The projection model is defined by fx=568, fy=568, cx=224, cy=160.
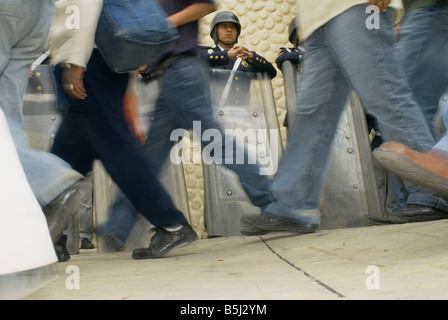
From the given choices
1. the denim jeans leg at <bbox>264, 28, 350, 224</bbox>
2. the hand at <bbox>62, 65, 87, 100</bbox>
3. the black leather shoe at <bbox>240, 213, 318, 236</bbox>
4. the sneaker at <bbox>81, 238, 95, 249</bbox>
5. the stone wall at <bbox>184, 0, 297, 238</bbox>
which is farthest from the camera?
the stone wall at <bbox>184, 0, 297, 238</bbox>

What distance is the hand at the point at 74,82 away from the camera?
172 centimetres

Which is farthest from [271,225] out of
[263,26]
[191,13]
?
[263,26]

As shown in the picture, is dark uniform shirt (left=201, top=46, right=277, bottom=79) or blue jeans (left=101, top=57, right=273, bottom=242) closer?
blue jeans (left=101, top=57, right=273, bottom=242)

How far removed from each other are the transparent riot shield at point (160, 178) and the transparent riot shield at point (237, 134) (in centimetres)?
16

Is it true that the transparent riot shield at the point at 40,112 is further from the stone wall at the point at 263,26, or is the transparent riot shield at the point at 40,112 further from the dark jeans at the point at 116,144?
the stone wall at the point at 263,26

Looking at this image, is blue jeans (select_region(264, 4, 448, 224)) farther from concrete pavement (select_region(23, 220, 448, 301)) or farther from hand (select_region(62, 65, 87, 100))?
hand (select_region(62, 65, 87, 100))

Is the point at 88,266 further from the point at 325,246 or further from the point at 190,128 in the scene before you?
the point at 325,246

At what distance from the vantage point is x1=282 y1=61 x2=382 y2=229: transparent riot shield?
117 inches

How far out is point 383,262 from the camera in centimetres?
133

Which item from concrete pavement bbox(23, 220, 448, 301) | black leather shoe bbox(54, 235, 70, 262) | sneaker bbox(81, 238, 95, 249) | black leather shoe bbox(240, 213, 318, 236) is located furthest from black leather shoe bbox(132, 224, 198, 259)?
sneaker bbox(81, 238, 95, 249)

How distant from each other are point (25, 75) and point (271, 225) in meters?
0.95

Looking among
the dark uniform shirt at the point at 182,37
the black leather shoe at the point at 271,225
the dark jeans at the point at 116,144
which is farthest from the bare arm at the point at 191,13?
the black leather shoe at the point at 271,225

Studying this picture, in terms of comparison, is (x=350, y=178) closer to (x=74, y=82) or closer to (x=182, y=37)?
(x=182, y=37)

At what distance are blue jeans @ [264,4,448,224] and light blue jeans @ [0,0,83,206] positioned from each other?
2.55 ft
